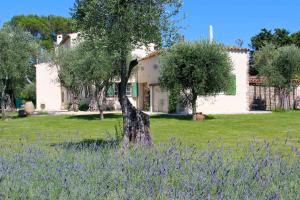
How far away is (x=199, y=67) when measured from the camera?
22.9 m

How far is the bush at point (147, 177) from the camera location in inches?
166

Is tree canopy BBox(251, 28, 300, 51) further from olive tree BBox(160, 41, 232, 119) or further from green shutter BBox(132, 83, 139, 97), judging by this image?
olive tree BBox(160, 41, 232, 119)

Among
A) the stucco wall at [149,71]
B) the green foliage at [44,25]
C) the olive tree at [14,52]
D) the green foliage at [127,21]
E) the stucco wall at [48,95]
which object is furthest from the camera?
the green foliage at [44,25]

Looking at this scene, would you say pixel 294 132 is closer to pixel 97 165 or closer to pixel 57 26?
pixel 97 165

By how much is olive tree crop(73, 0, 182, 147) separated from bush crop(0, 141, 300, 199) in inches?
131

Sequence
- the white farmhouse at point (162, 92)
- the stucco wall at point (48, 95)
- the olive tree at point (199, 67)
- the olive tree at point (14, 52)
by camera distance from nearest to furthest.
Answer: the olive tree at point (199, 67), the olive tree at point (14, 52), the white farmhouse at point (162, 92), the stucco wall at point (48, 95)

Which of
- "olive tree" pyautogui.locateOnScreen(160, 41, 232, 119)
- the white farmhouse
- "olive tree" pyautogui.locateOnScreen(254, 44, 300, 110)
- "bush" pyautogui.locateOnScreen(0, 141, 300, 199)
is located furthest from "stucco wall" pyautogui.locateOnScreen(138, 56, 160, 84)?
"bush" pyautogui.locateOnScreen(0, 141, 300, 199)

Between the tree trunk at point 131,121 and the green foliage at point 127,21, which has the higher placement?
the green foliage at point 127,21

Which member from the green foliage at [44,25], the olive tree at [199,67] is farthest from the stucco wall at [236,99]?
the green foliage at [44,25]

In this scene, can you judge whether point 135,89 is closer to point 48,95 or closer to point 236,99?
point 236,99

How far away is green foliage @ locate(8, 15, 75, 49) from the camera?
2606 inches

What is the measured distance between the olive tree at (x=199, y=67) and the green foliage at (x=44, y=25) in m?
44.7

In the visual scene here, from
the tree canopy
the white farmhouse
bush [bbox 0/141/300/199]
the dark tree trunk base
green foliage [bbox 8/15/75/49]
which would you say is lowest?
bush [bbox 0/141/300/199]

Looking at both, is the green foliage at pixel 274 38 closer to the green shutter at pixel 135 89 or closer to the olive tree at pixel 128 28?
the green shutter at pixel 135 89
